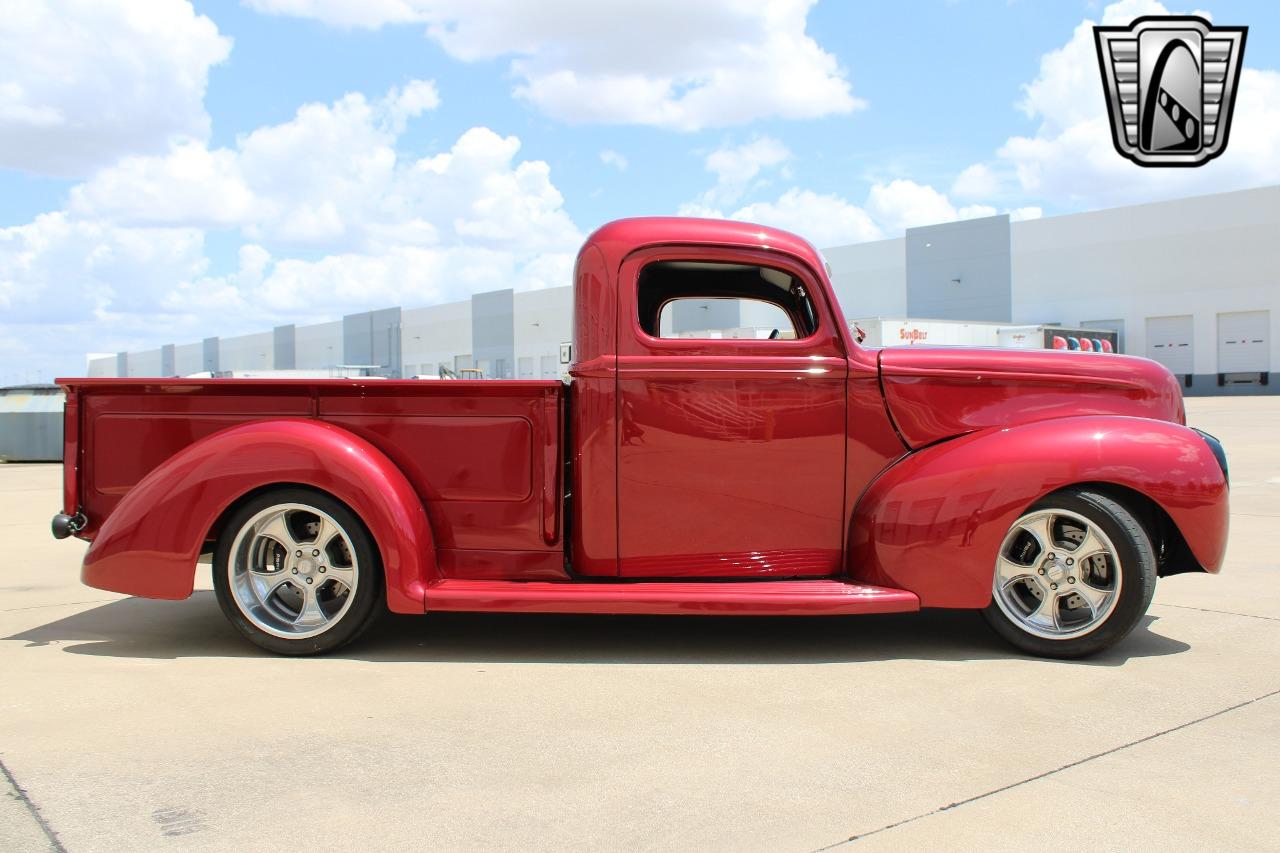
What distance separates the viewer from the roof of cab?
170 inches

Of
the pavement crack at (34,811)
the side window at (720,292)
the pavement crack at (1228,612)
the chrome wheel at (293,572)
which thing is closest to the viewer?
the pavement crack at (34,811)

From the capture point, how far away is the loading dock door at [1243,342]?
38.8 meters

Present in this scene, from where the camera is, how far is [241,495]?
13.5 ft

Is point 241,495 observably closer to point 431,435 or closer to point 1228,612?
point 431,435

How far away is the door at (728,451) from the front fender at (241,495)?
89cm

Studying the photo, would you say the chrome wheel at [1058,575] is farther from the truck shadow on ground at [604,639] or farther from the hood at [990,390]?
the hood at [990,390]

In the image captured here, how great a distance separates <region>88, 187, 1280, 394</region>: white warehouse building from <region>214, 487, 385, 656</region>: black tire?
26647mm

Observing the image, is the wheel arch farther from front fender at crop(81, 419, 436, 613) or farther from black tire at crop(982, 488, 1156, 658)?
front fender at crop(81, 419, 436, 613)

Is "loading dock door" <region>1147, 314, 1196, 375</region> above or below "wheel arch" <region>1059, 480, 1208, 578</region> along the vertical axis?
above

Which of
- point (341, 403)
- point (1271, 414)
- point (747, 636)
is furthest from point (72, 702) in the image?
point (1271, 414)

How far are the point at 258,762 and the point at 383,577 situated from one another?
123cm

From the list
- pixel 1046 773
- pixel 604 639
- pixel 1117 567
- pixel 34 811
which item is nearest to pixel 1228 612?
pixel 1117 567

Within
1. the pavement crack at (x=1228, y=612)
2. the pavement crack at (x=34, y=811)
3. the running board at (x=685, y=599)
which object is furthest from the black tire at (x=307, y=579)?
the pavement crack at (x=1228, y=612)

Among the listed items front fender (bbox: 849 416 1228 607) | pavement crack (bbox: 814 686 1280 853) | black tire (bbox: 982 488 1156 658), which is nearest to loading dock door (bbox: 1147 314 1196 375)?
front fender (bbox: 849 416 1228 607)
